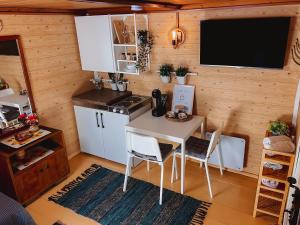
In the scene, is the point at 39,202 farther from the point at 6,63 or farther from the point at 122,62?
the point at 122,62

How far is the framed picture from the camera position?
3174 mm

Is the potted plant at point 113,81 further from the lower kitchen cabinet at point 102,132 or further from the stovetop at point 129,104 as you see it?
the lower kitchen cabinet at point 102,132

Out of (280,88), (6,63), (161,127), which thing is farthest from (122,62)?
(280,88)

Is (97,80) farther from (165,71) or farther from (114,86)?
(165,71)

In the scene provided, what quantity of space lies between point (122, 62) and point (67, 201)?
5.94 feet

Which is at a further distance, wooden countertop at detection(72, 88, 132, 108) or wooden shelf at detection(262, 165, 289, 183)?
wooden countertop at detection(72, 88, 132, 108)

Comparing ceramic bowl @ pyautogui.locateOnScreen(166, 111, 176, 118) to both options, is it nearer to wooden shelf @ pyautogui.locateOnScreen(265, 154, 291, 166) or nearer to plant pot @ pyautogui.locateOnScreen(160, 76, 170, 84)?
plant pot @ pyautogui.locateOnScreen(160, 76, 170, 84)

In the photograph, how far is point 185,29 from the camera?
9.73 feet

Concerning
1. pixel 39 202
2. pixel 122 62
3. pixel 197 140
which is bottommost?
pixel 39 202

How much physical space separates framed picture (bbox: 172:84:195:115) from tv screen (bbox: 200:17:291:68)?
42 centimetres

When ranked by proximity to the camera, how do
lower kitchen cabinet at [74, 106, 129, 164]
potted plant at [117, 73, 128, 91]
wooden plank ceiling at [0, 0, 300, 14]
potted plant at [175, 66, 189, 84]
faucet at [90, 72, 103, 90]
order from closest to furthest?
wooden plank ceiling at [0, 0, 300, 14], potted plant at [175, 66, 189, 84], lower kitchen cabinet at [74, 106, 129, 164], potted plant at [117, 73, 128, 91], faucet at [90, 72, 103, 90]

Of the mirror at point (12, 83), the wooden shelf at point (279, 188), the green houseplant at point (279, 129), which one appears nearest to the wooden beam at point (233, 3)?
the green houseplant at point (279, 129)

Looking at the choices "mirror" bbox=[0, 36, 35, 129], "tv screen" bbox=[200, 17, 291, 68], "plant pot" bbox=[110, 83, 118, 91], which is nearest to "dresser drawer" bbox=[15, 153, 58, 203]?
"mirror" bbox=[0, 36, 35, 129]

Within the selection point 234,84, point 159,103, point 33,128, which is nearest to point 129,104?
point 159,103
